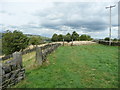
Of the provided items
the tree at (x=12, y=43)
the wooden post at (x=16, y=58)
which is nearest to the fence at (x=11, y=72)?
the wooden post at (x=16, y=58)

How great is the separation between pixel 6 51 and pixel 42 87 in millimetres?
27319

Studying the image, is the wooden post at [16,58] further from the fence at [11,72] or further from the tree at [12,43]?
the tree at [12,43]

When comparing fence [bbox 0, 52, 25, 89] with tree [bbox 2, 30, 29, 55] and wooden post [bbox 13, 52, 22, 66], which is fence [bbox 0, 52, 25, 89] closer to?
wooden post [bbox 13, 52, 22, 66]

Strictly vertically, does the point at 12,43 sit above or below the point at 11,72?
above

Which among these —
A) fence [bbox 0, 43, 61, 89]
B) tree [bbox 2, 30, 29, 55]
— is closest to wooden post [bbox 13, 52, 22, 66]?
fence [bbox 0, 43, 61, 89]

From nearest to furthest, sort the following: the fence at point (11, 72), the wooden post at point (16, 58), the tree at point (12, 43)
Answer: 1. the fence at point (11, 72)
2. the wooden post at point (16, 58)
3. the tree at point (12, 43)

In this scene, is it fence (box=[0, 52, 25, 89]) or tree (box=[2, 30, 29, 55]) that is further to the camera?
tree (box=[2, 30, 29, 55])

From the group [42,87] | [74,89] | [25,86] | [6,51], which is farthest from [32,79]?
[6,51]

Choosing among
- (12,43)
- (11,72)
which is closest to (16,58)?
(11,72)

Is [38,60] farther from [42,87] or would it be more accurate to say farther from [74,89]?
[74,89]

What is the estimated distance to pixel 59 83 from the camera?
3.85 metres

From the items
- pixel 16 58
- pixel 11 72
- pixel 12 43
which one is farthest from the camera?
pixel 12 43

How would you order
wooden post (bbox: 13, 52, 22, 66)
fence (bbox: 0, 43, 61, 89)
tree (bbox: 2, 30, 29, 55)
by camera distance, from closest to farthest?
fence (bbox: 0, 43, 61, 89) → wooden post (bbox: 13, 52, 22, 66) → tree (bbox: 2, 30, 29, 55)

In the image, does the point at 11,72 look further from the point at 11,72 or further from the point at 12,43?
the point at 12,43
